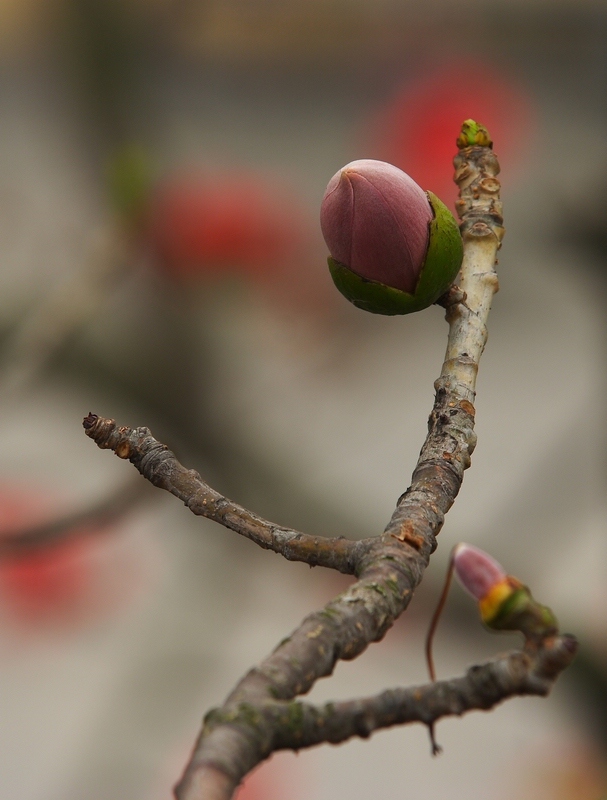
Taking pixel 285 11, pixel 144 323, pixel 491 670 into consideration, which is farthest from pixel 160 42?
pixel 491 670

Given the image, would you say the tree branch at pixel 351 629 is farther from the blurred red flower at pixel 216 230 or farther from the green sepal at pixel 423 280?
the blurred red flower at pixel 216 230

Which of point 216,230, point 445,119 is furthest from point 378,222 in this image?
point 445,119

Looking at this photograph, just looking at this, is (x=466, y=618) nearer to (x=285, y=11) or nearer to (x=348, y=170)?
(x=348, y=170)

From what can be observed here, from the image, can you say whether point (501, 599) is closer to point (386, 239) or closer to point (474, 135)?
point (386, 239)

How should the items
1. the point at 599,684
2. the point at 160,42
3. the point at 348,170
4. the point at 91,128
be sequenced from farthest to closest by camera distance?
the point at 160,42
the point at 91,128
the point at 599,684
the point at 348,170

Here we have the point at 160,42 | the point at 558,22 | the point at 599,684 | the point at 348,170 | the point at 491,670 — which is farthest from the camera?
the point at 558,22

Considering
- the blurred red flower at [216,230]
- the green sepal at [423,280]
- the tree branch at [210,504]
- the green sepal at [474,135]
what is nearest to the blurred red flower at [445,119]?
the blurred red flower at [216,230]

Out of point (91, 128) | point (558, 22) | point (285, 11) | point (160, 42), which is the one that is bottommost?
point (91, 128)
